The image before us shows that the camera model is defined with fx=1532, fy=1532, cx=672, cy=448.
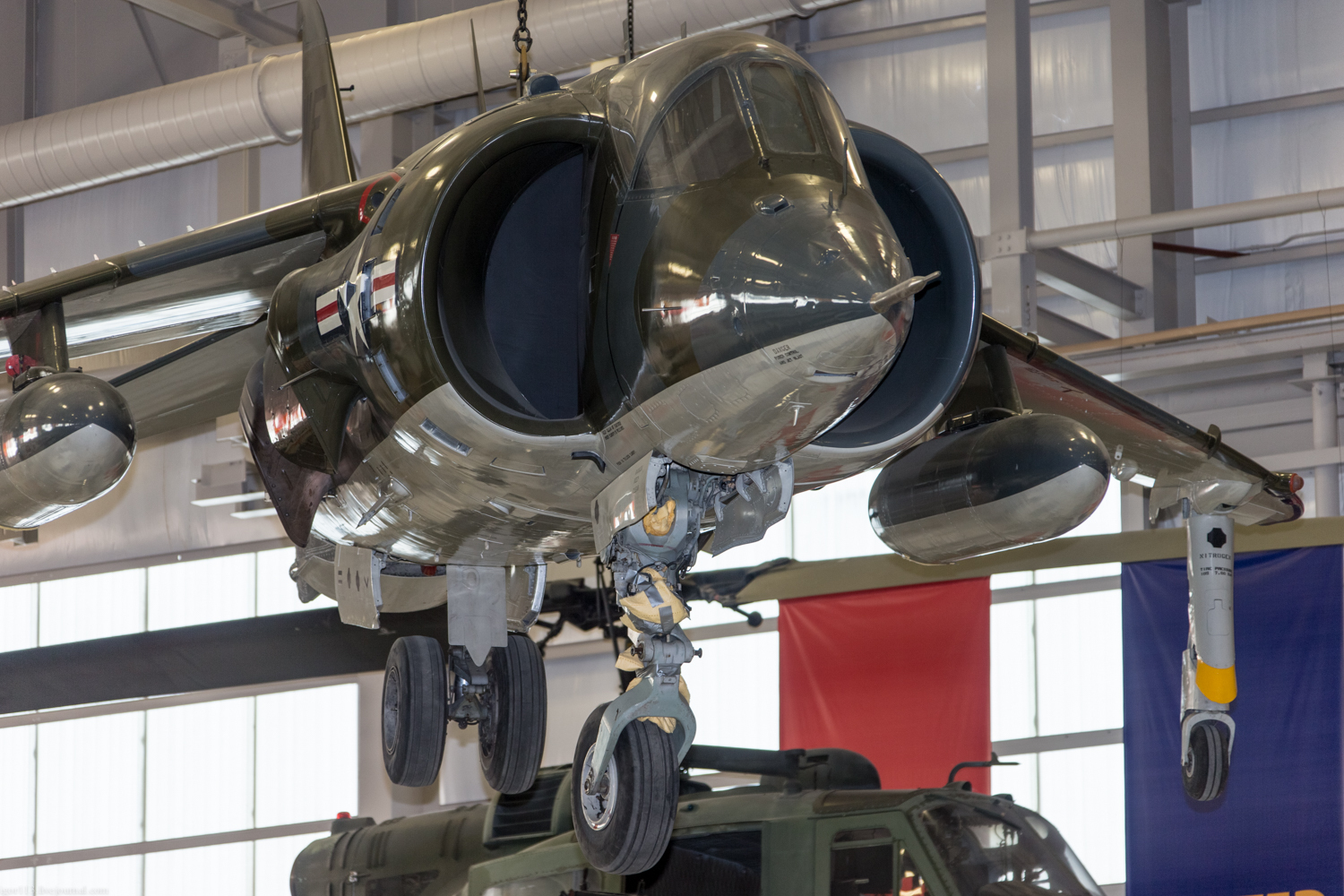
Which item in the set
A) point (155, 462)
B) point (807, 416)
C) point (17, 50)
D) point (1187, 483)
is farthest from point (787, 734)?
point (17, 50)

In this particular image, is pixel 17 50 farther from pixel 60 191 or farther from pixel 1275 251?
pixel 1275 251

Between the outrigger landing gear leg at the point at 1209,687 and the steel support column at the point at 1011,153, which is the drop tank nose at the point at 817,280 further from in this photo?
the steel support column at the point at 1011,153

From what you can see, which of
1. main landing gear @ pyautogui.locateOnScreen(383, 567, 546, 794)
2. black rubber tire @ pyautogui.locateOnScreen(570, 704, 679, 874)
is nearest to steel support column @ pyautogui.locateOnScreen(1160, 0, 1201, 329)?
main landing gear @ pyautogui.locateOnScreen(383, 567, 546, 794)

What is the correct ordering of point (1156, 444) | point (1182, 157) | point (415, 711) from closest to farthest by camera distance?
point (415, 711) < point (1156, 444) < point (1182, 157)

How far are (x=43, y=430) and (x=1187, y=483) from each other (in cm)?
569

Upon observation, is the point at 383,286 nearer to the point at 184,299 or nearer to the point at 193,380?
the point at 184,299

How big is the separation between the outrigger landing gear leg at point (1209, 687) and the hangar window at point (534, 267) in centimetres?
410

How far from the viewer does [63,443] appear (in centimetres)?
539

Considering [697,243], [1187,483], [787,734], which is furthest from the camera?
[787,734]

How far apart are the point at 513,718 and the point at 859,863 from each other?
210cm

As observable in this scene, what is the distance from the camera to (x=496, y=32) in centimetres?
1191

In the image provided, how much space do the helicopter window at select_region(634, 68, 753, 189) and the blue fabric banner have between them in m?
7.00

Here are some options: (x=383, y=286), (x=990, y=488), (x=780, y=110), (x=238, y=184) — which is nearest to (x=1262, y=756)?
(x=990, y=488)

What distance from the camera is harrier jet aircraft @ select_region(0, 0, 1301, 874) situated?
14.0 ft
